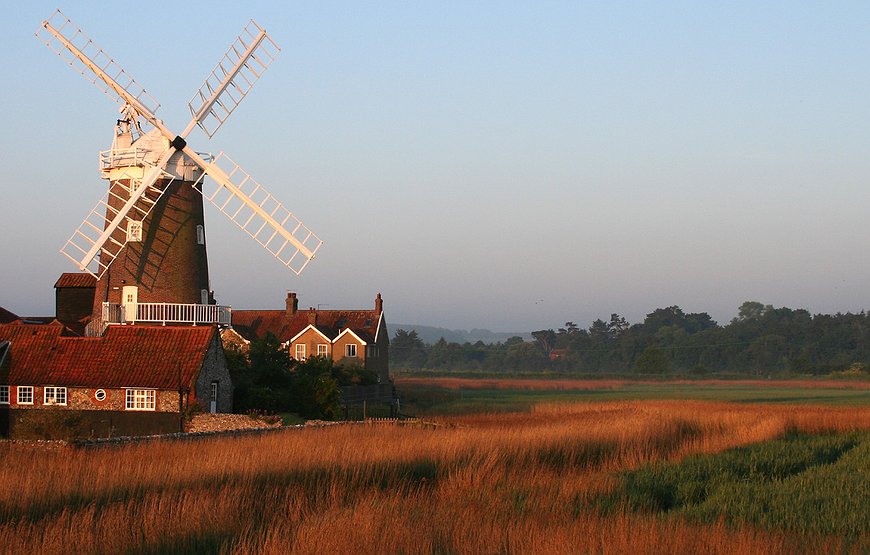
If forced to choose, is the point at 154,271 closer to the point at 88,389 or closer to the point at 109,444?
the point at 88,389

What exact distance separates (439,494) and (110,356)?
2058cm

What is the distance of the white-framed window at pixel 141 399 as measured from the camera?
35.1 metres

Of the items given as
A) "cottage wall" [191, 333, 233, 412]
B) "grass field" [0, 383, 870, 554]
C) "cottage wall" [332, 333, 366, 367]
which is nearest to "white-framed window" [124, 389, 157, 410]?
"cottage wall" [191, 333, 233, 412]

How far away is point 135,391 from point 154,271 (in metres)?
5.06

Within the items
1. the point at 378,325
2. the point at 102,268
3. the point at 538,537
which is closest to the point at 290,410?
the point at 102,268

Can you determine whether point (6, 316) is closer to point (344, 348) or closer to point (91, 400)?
point (91, 400)

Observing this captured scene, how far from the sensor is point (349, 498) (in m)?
17.9

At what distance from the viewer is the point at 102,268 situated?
128 feet

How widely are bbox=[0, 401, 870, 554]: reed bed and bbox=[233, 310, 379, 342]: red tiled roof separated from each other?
4265 cm

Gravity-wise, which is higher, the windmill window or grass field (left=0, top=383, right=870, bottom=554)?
the windmill window

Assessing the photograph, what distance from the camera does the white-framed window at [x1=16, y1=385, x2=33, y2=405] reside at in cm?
3603

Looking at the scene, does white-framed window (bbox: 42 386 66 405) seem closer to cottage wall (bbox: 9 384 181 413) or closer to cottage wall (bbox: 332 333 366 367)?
cottage wall (bbox: 9 384 181 413)

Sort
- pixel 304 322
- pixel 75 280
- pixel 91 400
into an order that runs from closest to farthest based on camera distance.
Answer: pixel 91 400, pixel 75 280, pixel 304 322

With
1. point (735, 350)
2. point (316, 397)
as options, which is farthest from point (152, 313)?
point (735, 350)
